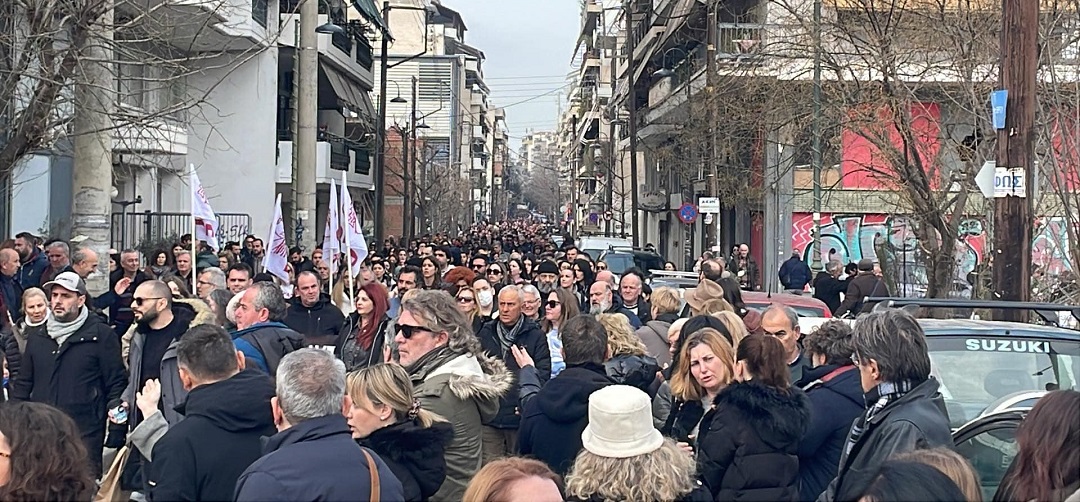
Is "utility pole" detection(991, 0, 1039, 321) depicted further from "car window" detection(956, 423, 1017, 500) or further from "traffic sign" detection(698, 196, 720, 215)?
"traffic sign" detection(698, 196, 720, 215)

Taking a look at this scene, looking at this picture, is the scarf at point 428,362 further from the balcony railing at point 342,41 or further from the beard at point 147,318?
the balcony railing at point 342,41

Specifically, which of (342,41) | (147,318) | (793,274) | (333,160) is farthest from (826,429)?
(342,41)

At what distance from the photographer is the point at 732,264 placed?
26906mm

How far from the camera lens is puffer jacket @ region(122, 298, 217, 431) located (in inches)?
263

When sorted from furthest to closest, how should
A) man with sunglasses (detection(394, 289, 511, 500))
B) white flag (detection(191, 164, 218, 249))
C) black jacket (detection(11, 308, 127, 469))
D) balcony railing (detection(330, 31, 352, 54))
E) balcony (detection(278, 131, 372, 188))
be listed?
balcony railing (detection(330, 31, 352, 54)) < balcony (detection(278, 131, 372, 188)) < white flag (detection(191, 164, 218, 249)) < black jacket (detection(11, 308, 127, 469)) < man with sunglasses (detection(394, 289, 511, 500))

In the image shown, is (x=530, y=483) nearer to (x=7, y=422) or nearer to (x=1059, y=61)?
(x=7, y=422)

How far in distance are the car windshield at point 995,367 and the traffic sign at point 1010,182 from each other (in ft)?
14.2

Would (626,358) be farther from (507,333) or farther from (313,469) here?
(313,469)

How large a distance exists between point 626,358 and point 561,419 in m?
1.38

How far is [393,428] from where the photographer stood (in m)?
4.95

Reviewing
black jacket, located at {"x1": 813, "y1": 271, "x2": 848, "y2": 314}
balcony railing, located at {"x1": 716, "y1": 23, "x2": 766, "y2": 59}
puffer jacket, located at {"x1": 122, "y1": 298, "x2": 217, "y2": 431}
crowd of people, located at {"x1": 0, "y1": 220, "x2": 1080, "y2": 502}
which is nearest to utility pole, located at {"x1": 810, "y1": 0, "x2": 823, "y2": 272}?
black jacket, located at {"x1": 813, "y1": 271, "x2": 848, "y2": 314}

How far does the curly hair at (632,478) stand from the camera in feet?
13.4

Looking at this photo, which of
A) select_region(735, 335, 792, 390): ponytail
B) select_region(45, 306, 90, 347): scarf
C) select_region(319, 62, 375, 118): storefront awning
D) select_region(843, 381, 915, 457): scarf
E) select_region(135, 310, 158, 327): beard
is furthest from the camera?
select_region(319, 62, 375, 118): storefront awning

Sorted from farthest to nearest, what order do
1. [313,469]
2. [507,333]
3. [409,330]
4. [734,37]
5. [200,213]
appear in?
[734,37]
[200,213]
[507,333]
[409,330]
[313,469]
